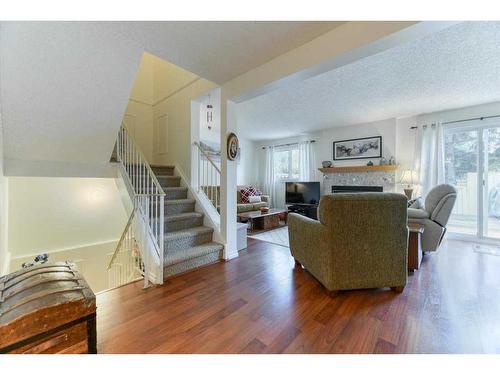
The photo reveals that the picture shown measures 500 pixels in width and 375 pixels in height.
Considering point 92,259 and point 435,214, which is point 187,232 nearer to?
point 92,259

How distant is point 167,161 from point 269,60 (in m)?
2.67

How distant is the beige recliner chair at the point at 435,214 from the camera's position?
274 cm

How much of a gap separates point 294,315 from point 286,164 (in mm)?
5479

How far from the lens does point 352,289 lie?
199 cm

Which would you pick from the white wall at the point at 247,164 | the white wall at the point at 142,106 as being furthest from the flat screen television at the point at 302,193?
the white wall at the point at 142,106

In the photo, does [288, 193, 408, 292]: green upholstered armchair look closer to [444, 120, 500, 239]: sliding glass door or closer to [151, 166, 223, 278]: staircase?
[151, 166, 223, 278]: staircase

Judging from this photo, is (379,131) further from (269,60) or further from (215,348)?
(215,348)

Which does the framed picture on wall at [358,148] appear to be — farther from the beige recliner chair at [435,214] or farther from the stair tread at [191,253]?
the stair tread at [191,253]

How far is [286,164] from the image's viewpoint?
678 cm

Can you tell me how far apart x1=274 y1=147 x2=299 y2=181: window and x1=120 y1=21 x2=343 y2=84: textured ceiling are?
444 cm

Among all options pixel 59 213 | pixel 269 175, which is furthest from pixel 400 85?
pixel 59 213

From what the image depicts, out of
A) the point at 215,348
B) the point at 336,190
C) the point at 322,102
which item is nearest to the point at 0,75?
the point at 215,348

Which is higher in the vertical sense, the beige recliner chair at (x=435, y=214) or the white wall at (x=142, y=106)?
the white wall at (x=142, y=106)

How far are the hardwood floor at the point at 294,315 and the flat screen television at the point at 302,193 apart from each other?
3.28 metres
